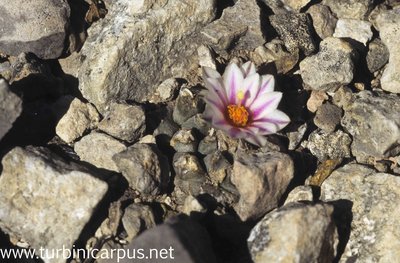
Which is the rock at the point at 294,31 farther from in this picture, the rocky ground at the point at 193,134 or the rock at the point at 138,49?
the rock at the point at 138,49

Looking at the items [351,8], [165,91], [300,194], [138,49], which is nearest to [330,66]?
[351,8]

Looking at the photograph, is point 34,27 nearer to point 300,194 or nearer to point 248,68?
point 248,68

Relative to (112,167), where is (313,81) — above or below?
above

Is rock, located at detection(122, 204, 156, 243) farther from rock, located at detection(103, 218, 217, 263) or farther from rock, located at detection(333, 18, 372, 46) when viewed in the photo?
rock, located at detection(333, 18, 372, 46)

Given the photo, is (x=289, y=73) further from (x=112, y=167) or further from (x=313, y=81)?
(x=112, y=167)

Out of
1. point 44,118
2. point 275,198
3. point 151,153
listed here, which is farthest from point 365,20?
point 44,118
